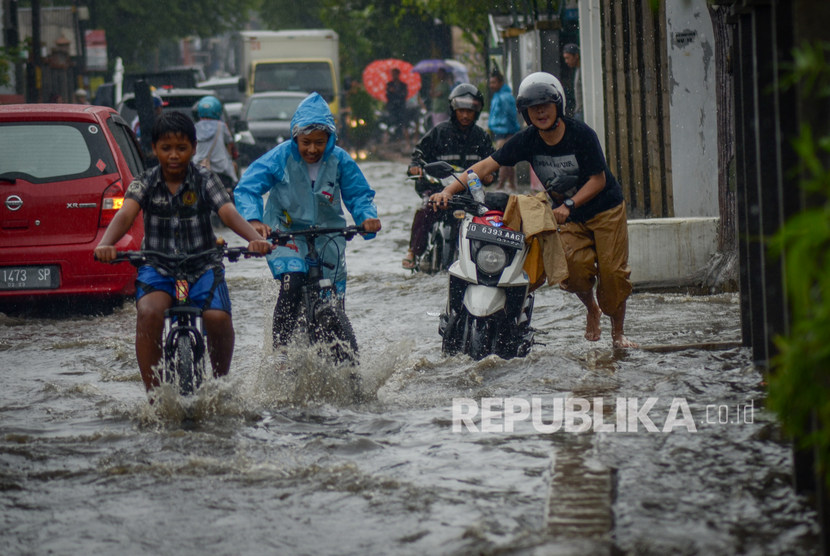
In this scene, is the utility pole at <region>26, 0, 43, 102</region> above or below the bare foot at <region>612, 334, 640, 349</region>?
above

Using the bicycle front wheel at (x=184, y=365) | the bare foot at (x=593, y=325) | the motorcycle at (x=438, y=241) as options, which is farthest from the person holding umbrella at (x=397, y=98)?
the bicycle front wheel at (x=184, y=365)

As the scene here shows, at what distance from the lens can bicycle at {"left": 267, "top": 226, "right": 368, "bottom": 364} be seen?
654 cm

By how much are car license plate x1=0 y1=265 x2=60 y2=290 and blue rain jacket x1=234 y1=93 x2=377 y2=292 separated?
332 cm

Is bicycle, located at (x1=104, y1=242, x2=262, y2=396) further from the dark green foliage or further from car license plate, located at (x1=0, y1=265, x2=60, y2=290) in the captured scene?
car license plate, located at (x1=0, y1=265, x2=60, y2=290)

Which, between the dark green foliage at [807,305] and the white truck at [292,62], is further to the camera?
the white truck at [292,62]

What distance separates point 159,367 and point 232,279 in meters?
6.50

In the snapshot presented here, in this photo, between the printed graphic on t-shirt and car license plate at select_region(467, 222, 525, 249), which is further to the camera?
the printed graphic on t-shirt

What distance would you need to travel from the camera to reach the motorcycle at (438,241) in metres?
11.0

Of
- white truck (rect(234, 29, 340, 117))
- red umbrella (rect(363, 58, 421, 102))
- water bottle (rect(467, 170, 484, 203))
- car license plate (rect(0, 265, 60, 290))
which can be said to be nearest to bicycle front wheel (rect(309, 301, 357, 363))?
water bottle (rect(467, 170, 484, 203))

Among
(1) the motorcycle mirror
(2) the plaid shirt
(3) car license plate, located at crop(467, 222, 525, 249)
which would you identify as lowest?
(3) car license plate, located at crop(467, 222, 525, 249)

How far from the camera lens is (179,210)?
19.9ft

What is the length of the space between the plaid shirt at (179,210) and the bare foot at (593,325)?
9.52 feet

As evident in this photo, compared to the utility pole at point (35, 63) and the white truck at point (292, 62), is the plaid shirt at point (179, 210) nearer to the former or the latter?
the utility pole at point (35, 63)

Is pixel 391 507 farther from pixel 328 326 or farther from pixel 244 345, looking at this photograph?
pixel 244 345
